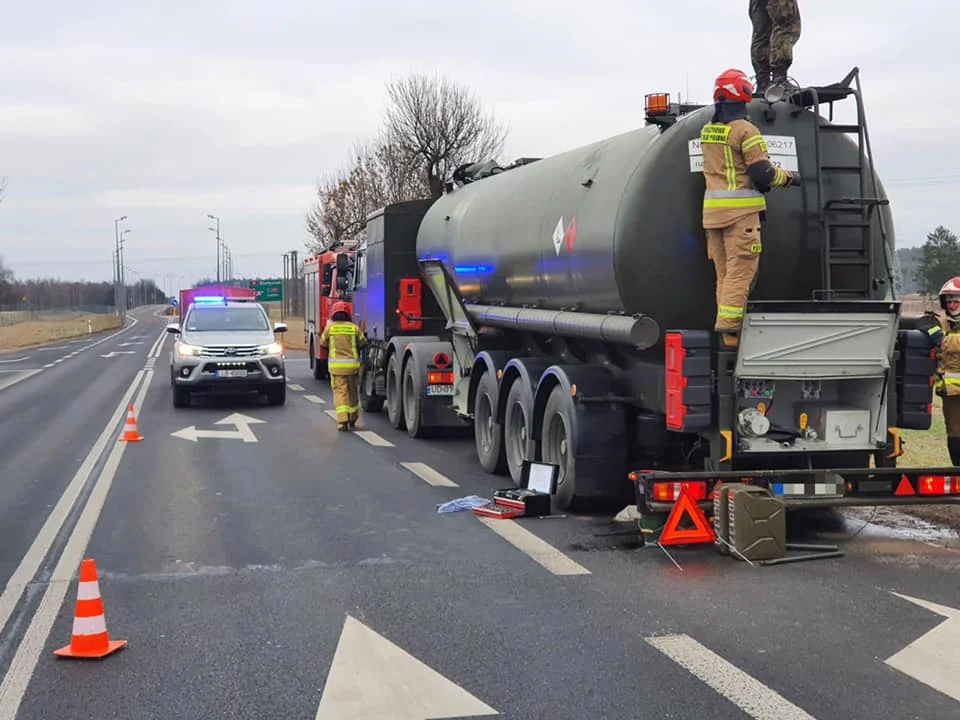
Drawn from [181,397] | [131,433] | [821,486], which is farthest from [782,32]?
[181,397]

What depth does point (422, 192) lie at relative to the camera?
40656 mm

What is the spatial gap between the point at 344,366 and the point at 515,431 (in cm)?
554

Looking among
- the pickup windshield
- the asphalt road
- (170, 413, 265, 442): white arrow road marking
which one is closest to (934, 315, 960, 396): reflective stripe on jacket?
the asphalt road

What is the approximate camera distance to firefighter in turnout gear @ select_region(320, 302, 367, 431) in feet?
52.1

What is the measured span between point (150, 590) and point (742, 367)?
4.21 metres

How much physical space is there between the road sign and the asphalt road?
46738 millimetres

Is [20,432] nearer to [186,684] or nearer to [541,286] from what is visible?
[541,286]

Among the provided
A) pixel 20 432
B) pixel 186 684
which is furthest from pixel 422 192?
pixel 186 684

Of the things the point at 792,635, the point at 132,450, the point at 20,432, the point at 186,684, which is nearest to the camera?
the point at 186,684

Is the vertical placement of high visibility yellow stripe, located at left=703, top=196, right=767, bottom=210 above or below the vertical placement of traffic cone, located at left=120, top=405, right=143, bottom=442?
above

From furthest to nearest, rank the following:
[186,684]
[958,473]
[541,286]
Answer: [541,286] → [958,473] → [186,684]

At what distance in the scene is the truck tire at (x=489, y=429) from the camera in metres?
11.4

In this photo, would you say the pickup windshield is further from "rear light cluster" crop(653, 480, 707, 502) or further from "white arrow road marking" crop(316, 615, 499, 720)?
"white arrow road marking" crop(316, 615, 499, 720)

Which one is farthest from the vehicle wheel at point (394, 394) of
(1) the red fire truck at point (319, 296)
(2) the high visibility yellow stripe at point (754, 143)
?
(2) the high visibility yellow stripe at point (754, 143)
